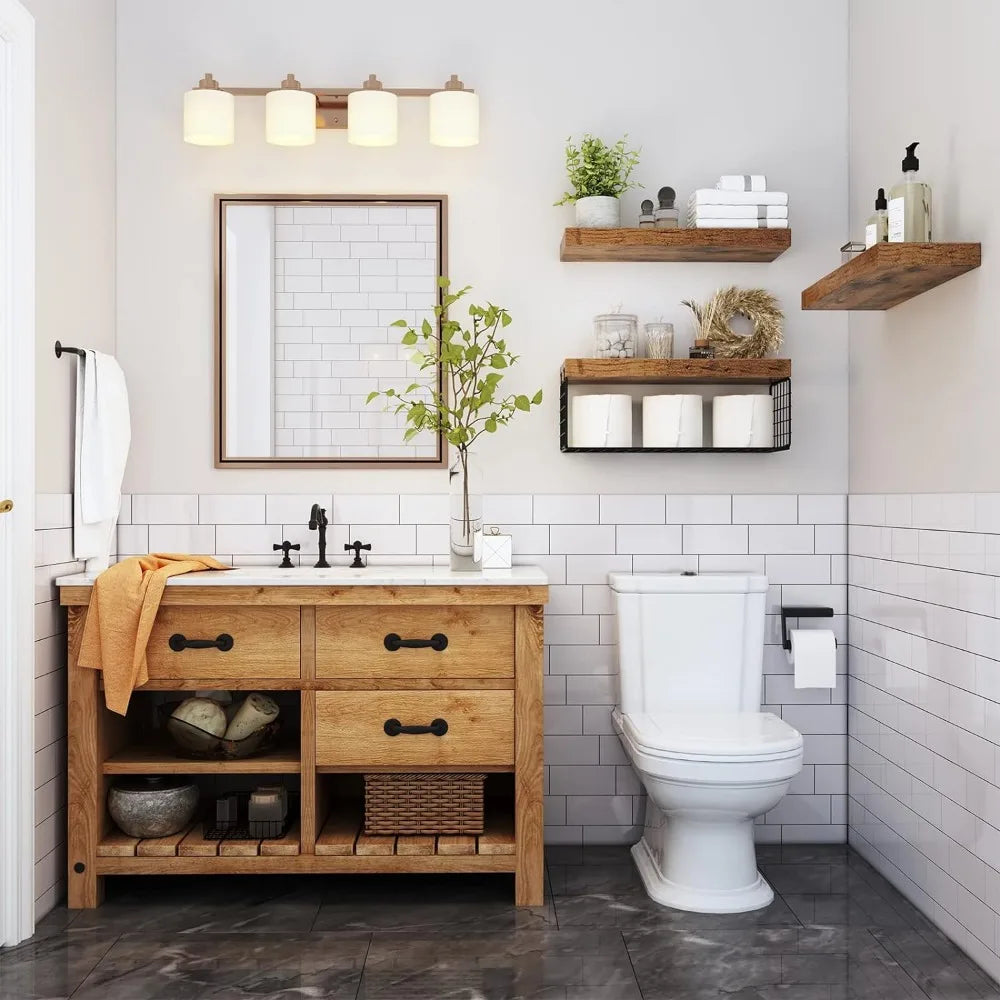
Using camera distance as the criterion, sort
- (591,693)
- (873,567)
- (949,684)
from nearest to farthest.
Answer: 1. (949,684)
2. (873,567)
3. (591,693)

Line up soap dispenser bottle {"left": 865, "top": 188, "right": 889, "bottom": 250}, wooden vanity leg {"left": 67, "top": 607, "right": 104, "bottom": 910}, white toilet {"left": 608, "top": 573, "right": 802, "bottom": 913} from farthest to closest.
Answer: wooden vanity leg {"left": 67, "top": 607, "right": 104, "bottom": 910} < white toilet {"left": 608, "top": 573, "right": 802, "bottom": 913} < soap dispenser bottle {"left": 865, "top": 188, "right": 889, "bottom": 250}

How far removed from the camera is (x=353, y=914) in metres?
2.72

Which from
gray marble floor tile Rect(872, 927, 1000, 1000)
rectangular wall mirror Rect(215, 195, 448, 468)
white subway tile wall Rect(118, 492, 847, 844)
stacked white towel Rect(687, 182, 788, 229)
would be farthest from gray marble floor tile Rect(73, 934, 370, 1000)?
stacked white towel Rect(687, 182, 788, 229)

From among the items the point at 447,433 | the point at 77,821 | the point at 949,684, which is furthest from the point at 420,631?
the point at 949,684

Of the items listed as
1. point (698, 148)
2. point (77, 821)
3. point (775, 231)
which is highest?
point (698, 148)

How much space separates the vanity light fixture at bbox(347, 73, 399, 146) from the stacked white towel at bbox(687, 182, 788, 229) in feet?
3.07

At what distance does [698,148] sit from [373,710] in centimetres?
197

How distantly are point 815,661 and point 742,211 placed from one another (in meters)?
1.36

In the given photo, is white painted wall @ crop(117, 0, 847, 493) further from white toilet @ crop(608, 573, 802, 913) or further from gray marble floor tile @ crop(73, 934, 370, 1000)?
gray marble floor tile @ crop(73, 934, 370, 1000)

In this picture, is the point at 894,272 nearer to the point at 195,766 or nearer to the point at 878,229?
the point at 878,229

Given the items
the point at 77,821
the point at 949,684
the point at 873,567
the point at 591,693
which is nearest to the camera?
the point at 949,684

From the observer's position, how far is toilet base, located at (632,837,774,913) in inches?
107

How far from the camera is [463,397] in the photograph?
128 inches

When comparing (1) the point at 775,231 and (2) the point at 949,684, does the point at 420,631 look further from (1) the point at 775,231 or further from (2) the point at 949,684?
(1) the point at 775,231
